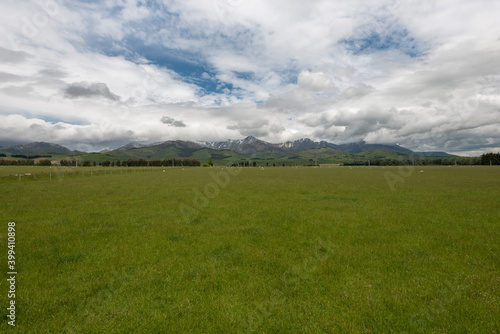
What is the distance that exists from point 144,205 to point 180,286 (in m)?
16.2

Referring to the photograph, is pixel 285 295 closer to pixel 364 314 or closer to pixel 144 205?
pixel 364 314

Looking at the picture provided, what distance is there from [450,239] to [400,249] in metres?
3.67

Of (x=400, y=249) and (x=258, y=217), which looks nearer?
(x=400, y=249)

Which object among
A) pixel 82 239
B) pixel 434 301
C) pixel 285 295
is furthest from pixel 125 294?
pixel 434 301

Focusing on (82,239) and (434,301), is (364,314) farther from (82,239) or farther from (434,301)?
(82,239)

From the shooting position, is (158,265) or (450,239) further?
(450,239)

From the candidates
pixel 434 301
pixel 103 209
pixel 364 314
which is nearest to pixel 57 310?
pixel 364 314

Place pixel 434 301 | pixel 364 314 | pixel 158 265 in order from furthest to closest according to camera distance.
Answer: pixel 158 265
pixel 434 301
pixel 364 314

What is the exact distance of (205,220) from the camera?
55.2 feet

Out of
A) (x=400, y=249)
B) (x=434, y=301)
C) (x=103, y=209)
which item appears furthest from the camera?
(x=103, y=209)

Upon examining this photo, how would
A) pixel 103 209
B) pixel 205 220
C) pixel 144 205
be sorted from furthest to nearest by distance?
pixel 144 205
pixel 103 209
pixel 205 220

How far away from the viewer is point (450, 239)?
12.2 m

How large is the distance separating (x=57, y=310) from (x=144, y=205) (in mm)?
16045

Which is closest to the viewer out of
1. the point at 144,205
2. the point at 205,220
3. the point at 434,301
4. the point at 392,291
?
the point at 434,301
